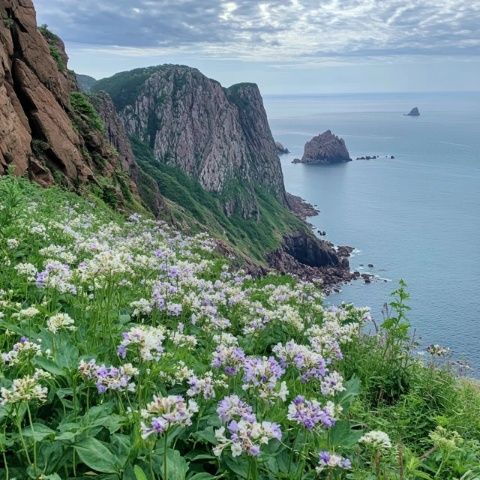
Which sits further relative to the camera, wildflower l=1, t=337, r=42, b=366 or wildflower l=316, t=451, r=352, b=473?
wildflower l=1, t=337, r=42, b=366

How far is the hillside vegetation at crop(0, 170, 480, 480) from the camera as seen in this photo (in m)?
3.85

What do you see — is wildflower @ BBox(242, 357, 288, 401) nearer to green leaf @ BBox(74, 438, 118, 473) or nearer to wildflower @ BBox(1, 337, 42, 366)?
green leaf @ BBox(74, 438, 118, 473)

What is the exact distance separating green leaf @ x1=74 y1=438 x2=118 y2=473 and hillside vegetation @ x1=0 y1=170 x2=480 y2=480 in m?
0.01

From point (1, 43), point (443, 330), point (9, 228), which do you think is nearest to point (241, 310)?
point (9, 228)

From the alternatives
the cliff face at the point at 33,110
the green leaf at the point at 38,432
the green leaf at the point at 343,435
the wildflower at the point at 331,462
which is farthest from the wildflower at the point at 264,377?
the cliff face at the point at 33,110

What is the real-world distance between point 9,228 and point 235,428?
7.11m

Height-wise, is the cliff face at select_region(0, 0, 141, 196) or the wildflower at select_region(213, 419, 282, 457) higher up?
the cliff face at select_region(0, 0, 141, 196)

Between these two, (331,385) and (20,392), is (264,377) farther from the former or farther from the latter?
(20,392)

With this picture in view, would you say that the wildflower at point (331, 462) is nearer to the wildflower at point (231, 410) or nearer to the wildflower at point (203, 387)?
the wildflower at point (231, 410)

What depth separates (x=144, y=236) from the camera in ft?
43.7

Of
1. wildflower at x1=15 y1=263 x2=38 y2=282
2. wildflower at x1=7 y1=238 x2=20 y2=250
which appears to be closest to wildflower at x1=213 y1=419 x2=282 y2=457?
wildflower at x1=15 y1=263 x2=38 y2=282

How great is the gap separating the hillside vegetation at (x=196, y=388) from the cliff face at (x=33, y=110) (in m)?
20.6

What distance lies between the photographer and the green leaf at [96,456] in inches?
146

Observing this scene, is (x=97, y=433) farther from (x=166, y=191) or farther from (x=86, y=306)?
(x=166, y=191)
